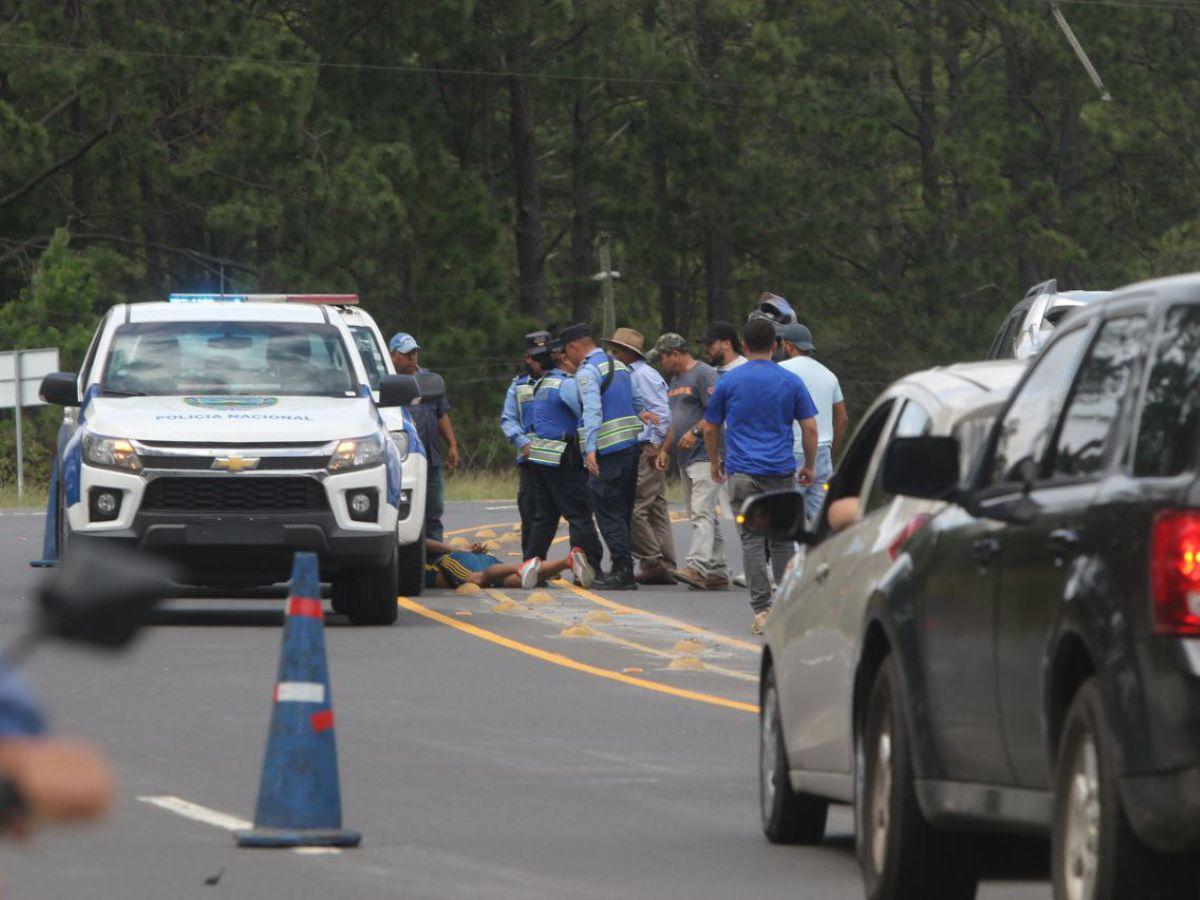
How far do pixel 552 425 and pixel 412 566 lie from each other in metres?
1.75

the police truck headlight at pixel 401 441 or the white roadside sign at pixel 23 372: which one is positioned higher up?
the police truck headlight at pixel 401 441

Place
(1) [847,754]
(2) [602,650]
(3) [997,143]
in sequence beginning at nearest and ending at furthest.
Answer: (1) [847,754] → (2) [602,650] → (3) [997,143]

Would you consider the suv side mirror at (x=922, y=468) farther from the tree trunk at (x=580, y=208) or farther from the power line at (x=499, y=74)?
the tree trunk at (x=580, y=208)

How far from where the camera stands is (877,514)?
333 inches

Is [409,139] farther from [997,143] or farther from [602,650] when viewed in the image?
[602,650]

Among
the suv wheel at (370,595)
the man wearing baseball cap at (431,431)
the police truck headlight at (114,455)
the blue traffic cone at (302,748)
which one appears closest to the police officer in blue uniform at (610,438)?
the man wearing baseball cap at (431,431)

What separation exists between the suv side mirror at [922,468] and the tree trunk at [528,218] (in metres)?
54.8

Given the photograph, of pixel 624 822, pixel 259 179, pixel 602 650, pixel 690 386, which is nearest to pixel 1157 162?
pixel 259 179

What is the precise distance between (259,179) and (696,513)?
2972 cm

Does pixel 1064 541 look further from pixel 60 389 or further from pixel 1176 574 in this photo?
pixel 60 389

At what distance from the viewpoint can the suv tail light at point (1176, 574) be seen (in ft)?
19.1

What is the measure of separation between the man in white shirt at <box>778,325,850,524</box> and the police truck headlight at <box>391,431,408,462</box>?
2578mm

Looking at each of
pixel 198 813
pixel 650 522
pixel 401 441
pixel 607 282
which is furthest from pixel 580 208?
pixel 198 813

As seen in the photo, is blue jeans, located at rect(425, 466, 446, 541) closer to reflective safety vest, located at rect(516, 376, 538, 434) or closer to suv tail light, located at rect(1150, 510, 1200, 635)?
reflective safety vest, located at rect(516, 376, 538, 434)
